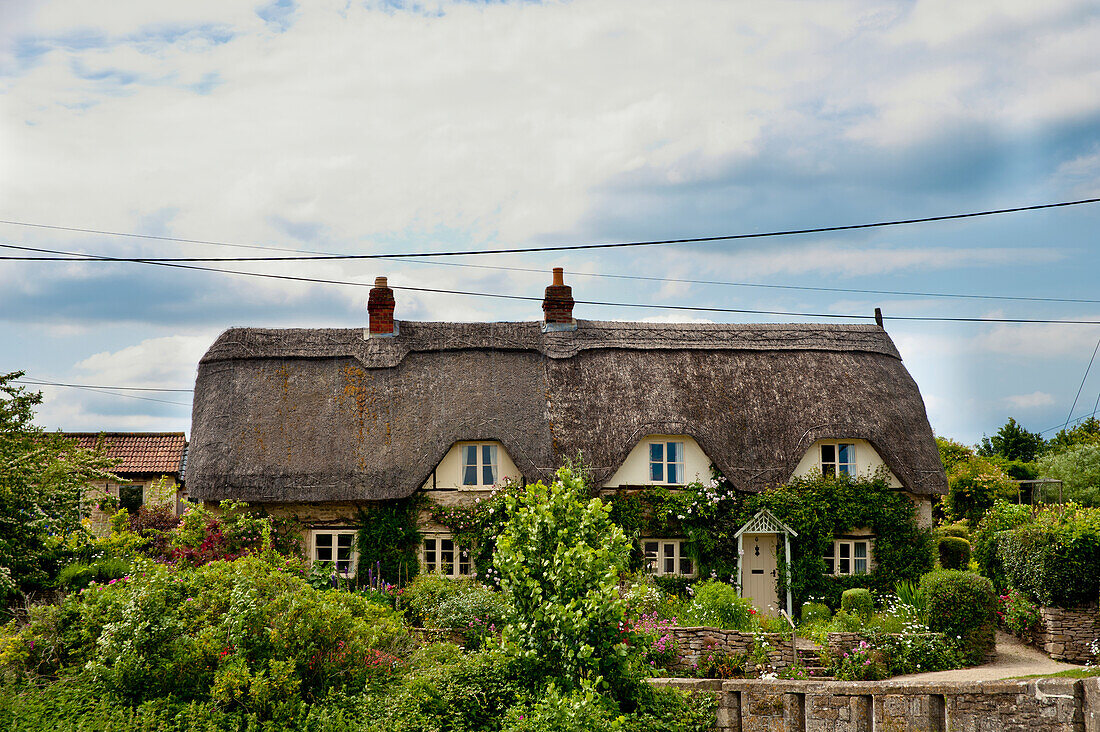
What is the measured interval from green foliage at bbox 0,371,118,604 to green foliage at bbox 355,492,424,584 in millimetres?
5666

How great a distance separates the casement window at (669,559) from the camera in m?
20.1

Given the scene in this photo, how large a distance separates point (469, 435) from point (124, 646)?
964cm

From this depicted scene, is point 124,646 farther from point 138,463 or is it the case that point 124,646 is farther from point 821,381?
point 138,463

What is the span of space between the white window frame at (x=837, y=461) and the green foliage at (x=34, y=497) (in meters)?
16.0

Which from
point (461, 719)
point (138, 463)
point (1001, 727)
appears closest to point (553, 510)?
point (461, 719)

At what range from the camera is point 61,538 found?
52.9ft

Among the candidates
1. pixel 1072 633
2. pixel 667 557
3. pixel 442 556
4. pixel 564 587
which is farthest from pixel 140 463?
pixel 1072 633

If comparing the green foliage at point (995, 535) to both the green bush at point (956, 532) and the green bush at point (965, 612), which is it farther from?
the green bush at point (965, 612)

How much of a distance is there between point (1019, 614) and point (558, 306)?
40.7 ft

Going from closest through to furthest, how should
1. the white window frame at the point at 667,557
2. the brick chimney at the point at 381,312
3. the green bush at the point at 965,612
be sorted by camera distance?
the green bush at the point at 965,612, the white window frame at the point at 667,557, the brick chimney at the point at 381,312

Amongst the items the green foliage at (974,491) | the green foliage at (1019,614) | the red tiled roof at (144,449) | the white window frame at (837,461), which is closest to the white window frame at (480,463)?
the white window frame at (837,461)

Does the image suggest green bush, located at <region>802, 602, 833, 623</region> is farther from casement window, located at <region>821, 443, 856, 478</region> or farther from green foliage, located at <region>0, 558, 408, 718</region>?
green foliage, located at <region>0, 558, 408, 718</region>

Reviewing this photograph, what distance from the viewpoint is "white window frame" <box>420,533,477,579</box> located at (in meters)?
19.7

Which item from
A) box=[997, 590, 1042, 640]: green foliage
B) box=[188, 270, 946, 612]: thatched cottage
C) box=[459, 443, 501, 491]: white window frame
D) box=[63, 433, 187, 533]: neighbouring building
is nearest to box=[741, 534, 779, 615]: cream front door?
box=[188, 270, 946, 612]: thatched cottage
